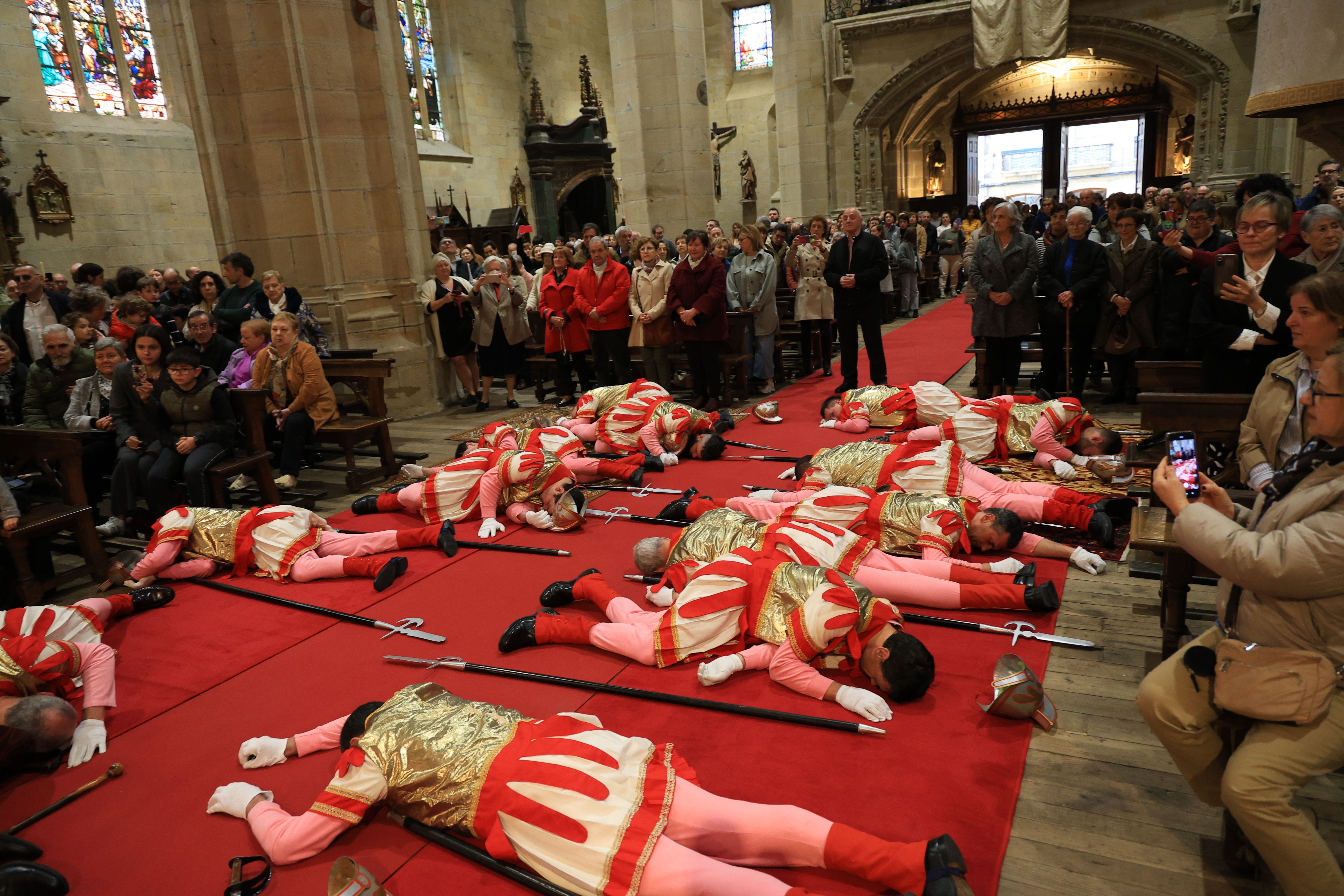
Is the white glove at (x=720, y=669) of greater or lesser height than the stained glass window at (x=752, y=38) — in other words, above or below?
below

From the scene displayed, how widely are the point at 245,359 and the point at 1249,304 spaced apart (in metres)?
6.53

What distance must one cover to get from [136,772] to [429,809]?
137 centimetres

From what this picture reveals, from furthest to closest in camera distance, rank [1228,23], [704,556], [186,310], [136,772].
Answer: [1228,23] → [186,310] → [704,556] → [136,772]

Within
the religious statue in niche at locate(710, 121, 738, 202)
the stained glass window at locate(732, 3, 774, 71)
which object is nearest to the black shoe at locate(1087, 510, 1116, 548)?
the religious statue in niche at locate(710, 121, 738, 202)

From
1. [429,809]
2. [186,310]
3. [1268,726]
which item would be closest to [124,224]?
[186,310]

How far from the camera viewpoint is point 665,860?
6.77 ft

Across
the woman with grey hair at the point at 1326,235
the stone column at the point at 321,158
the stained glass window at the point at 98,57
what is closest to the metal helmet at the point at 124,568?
the stone column at the point at 321,158

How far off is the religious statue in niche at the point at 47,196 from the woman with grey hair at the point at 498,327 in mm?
6843

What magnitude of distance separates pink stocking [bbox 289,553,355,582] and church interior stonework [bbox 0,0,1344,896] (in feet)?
0.13

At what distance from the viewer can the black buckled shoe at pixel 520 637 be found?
3.49 metres

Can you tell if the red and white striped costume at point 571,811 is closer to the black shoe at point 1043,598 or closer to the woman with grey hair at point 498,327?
the black shoe at point 1043,598

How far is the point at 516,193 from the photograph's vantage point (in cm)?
1905

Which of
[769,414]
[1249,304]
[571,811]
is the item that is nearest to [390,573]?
[571,811]

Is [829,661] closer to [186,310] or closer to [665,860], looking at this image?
[665,860]
